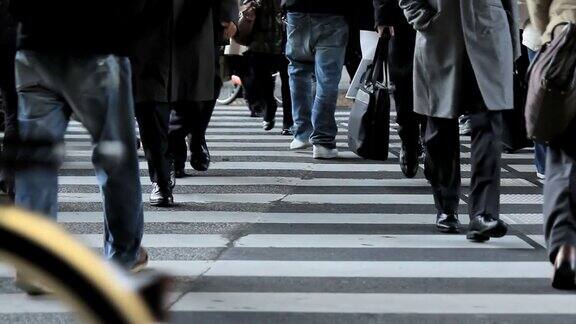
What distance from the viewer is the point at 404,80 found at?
9320 mm

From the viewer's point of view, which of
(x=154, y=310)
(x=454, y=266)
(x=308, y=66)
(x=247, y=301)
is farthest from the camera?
(x=308, y=66)

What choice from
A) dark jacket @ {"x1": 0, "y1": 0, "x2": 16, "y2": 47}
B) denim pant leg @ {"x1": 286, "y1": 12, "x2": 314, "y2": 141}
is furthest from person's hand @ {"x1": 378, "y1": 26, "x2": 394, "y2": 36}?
dark jacket @ {"x1": 0, "y1": 0, "x2": 16, "y2": 47}

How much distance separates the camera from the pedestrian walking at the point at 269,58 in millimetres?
13172

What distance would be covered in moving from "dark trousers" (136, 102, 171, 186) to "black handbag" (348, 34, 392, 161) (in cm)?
183

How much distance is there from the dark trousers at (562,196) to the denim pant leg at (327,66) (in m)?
5.25

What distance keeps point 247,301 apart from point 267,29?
Result: 7906mm

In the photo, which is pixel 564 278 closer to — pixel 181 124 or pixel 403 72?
pixel 403 72

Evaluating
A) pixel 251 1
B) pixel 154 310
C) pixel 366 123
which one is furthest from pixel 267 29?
pixel 154 310

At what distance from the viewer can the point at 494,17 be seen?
6949 millimetres

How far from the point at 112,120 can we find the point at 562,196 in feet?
6.62

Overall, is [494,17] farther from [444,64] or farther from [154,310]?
[154,310]

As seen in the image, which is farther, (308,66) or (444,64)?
(308,66)

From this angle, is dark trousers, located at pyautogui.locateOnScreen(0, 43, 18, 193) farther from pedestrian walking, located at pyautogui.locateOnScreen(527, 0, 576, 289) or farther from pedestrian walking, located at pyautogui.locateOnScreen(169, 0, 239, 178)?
pedestrian walking, located at pyautogui.locateOnScreen(527, 0, 576, 289)

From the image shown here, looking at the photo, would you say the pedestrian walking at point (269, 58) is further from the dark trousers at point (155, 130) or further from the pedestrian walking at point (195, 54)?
the dark trousers at point (155, 130)
